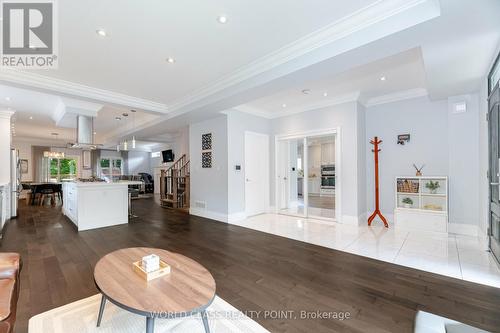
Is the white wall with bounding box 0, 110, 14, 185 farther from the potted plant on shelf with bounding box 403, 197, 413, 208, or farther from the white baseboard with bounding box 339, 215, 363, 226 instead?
the potted plant on shelf with bounding box 403, 197, 413, 208

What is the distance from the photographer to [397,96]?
4.89 meters

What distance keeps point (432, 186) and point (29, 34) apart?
22.7ft

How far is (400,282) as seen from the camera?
2451 mm

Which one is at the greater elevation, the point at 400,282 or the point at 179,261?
the point at 179,261

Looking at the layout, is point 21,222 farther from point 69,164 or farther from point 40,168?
point 69,164

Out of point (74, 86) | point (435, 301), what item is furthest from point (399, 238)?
point (74, 86)

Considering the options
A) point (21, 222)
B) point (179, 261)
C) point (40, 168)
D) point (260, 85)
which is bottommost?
point (21, 222)

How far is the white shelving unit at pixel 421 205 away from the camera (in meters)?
4.29

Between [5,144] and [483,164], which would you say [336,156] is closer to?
[483,164]

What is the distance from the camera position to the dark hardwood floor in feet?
6.30

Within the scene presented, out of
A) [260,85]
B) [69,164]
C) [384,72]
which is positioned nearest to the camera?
[260,85]

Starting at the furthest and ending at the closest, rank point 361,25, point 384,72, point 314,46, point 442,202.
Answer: point 442,202 → point 384,72 → point 314,46 → point 361,25

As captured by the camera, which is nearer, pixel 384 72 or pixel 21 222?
pixel 384 72

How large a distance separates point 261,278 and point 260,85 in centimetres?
271
